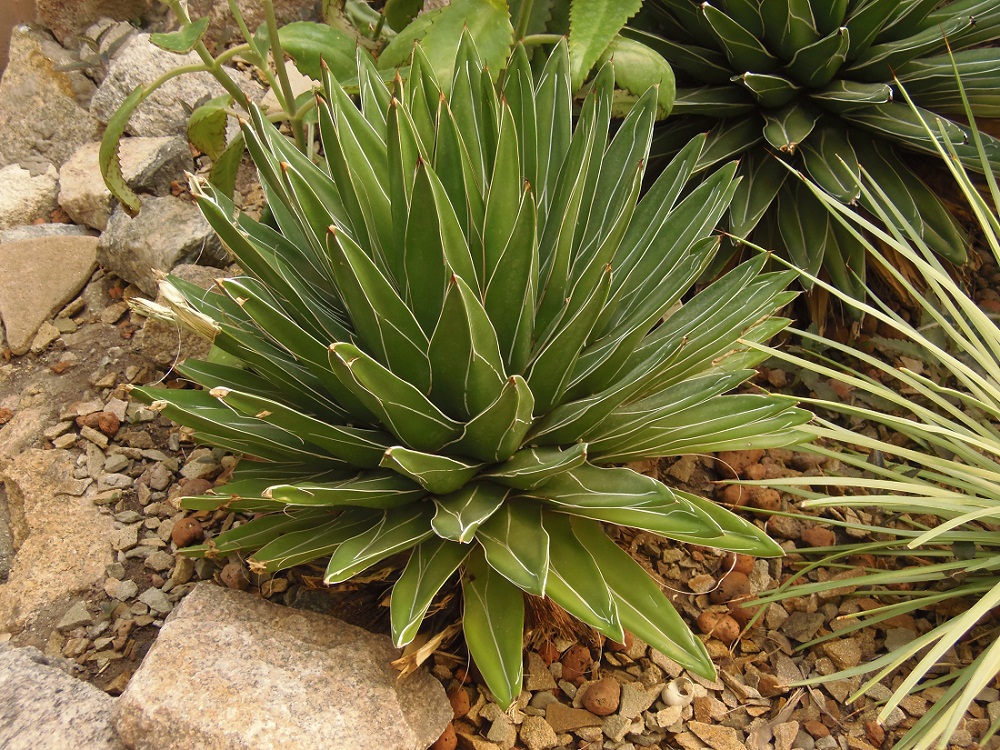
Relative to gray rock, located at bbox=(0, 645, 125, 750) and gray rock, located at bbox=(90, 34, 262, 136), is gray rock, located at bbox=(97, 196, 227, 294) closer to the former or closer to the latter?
gray rock, located at bbox=(90, 34, 262, 136)

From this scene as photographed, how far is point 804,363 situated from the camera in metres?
1.64

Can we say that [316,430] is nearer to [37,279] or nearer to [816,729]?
[816,729]

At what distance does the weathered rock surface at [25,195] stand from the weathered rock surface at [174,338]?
78 centimetres

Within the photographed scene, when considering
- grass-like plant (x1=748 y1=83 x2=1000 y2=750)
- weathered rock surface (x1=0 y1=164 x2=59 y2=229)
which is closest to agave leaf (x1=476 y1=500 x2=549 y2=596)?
grass-like plant (x1=748 y1=83 x2=1000 y2=750)

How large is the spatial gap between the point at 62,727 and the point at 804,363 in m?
1.47

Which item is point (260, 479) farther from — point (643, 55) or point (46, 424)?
point (643, 55)

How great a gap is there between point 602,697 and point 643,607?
289mm

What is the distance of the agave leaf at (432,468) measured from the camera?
1204 millimetres

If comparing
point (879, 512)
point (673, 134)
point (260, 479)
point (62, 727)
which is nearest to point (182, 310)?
point (260, 479)

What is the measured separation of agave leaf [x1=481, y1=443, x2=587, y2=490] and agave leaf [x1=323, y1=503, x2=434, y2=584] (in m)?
0.14

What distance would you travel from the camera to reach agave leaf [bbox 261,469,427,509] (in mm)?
1198

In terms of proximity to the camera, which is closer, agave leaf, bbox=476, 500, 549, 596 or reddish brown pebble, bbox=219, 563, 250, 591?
agave leaf, bbox=476, 500, 549, 596

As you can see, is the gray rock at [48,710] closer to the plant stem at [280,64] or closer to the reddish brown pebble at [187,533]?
the reddish brown pebble at [187,533]

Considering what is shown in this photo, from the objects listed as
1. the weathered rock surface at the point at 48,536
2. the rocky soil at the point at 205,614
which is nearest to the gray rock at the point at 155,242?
the rocky soil at the point at 205,614
